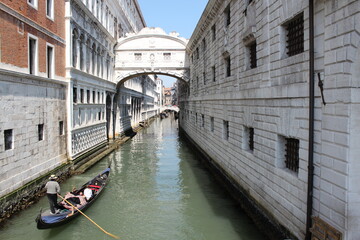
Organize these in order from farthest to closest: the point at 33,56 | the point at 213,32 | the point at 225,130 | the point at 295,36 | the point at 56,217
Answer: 1. the point at 213,32
2. the point at 225,130
3. the point at 33,56
4. the point at 56,217
5. the point at 295,36

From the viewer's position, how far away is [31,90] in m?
9.91

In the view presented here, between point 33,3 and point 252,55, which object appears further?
point 33,3

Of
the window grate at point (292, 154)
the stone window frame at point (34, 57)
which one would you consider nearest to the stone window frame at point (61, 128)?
the stone window frame at point (34, 57)

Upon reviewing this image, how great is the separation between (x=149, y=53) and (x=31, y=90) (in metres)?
13.9

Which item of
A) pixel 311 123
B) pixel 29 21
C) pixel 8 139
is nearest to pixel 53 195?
pixel 8 139

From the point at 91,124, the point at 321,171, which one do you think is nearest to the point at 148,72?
the point at 91,124

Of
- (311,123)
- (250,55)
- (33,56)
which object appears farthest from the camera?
(33,56)

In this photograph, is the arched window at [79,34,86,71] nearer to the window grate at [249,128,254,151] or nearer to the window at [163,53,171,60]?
the window at [163,53,171,60]

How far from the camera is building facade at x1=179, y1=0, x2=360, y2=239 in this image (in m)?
4.38

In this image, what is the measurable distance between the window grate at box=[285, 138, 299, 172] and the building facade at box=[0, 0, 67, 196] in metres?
7.47

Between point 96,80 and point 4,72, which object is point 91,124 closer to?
point 96,80

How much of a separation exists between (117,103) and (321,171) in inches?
833

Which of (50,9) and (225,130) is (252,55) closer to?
(225,130)

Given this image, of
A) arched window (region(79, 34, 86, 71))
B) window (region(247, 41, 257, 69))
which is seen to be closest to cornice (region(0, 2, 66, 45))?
arched window (region(79, 34, 86, 71))
